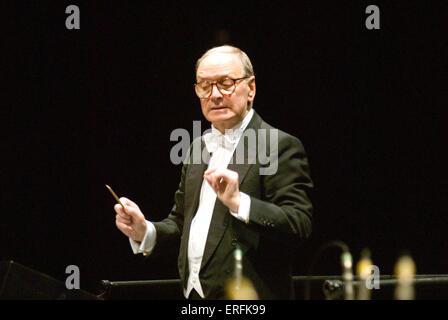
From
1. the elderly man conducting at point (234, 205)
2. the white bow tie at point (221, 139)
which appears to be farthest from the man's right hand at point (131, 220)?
the white bow tie at point (221, 139)

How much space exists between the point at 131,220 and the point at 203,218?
238 millimetres

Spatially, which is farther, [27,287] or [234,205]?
[234,205]

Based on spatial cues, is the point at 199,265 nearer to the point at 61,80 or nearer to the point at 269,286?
the point at 269,286

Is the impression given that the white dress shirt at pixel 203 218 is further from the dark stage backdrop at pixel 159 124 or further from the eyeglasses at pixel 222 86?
the dark stage backdrop at pixel 159 124

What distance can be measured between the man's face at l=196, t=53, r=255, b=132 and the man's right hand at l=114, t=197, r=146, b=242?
1.29 ft

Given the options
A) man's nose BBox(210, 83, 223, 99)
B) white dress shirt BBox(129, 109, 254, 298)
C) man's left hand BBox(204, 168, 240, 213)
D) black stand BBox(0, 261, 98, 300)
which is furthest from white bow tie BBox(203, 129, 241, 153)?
black stand BBox(0, 261, 98, 300)

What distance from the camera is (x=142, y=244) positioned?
74.4 inches

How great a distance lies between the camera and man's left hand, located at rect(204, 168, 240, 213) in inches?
61.9

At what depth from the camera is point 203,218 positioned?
1.84 meters

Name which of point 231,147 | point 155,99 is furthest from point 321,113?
point 231,147

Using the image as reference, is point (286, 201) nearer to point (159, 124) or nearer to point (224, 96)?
point (224, 96)

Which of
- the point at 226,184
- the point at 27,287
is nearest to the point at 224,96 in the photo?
the point at 226,184

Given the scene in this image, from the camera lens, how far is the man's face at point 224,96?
6.16 feet

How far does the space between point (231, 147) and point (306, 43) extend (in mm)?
1386
